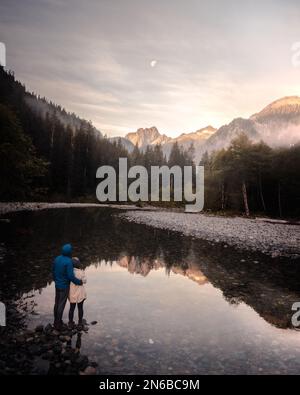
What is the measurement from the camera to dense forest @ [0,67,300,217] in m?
19.4

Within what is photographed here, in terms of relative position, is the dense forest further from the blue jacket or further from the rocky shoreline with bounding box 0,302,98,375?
the rocky shoreline with bounding box 0,302,98,375

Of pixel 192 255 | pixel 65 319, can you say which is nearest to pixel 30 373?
pixel 65 319

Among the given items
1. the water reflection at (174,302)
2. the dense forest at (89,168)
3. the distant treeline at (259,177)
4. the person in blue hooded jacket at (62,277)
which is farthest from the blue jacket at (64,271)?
the distant treeline at (259,177)

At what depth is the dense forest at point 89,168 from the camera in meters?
19.4

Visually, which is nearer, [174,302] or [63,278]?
[63,278]

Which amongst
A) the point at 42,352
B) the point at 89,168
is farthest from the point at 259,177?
the point at 89,168

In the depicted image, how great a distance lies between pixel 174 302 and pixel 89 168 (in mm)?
100989

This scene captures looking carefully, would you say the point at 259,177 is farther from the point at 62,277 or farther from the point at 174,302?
the point at 62,277

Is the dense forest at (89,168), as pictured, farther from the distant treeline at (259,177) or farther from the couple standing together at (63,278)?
the couple standing together at (63,278)

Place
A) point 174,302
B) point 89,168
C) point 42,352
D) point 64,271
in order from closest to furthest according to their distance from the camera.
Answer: point 42,352, point 64,271, point 174,302, point 89,168

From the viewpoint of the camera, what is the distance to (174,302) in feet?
39.6

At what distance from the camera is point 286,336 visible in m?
9.38
